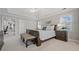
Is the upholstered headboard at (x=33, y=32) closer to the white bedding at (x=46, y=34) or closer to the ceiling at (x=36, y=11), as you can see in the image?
the white bedding at (x=46, y=34)

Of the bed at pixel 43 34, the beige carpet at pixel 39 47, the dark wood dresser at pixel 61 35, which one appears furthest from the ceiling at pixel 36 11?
the beige carpet at pixel 39 47

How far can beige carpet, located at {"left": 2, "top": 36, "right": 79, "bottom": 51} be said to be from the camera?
177cm

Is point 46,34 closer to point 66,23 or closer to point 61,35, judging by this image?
point 61,35

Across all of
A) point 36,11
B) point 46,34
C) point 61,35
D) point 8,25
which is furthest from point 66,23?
Result: point 8,25

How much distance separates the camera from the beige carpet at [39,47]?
5.81ft

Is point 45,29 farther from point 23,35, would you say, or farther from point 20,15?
point 20,15

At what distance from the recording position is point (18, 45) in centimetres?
Answer: 179

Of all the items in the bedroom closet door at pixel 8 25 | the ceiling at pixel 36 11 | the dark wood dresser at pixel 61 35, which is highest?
the ceiling at pixel 36 11

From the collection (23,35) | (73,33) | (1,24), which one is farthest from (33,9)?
(73,33)

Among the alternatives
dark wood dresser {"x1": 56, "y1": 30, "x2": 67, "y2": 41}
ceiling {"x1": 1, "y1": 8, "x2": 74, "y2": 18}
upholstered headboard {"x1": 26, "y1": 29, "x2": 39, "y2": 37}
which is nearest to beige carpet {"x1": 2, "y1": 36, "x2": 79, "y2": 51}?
dark wood dresser {"x1": 56, "y1": 30, "x2": 67, "y2": 41}

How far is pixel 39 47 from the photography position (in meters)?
1.81

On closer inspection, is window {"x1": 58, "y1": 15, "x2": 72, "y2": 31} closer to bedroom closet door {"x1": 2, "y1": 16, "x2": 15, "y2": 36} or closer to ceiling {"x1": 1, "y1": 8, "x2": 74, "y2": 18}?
ceiling {"x1": 1, "y1": 8, "x2": 74, "y2": 18}
